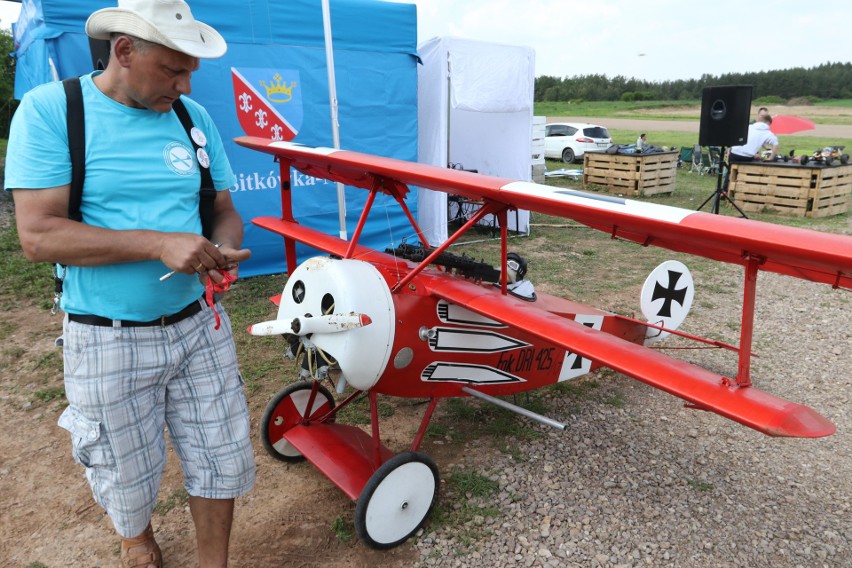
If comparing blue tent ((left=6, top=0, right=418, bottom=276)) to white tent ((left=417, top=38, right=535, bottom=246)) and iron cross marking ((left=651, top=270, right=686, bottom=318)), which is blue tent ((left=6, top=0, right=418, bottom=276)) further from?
iron cross marking ((left=651, top=270, right=686, bottom=318))

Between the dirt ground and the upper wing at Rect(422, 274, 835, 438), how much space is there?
3.73ft

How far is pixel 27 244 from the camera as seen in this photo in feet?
4.91

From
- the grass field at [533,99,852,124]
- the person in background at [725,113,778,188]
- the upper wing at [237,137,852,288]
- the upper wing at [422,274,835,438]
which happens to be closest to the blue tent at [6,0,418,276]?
the upper wing at [237,137,852,288]

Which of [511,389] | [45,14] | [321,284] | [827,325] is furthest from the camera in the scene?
[827,325]

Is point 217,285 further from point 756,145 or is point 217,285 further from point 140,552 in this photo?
point 756,145

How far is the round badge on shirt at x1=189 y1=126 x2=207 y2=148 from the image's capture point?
1793mm

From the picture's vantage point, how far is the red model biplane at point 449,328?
179 cm

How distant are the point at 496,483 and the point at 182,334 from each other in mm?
1888

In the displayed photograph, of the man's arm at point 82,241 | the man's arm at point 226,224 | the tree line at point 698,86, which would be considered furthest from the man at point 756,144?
the tree line at point 698,86

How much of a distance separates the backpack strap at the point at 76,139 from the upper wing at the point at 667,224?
1.39m

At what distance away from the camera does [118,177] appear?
158 cm

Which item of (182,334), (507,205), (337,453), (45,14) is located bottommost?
(337,453)

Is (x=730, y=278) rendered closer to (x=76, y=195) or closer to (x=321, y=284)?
(x=321, y=284)

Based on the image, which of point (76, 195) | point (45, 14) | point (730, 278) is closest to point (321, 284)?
point (76, 195)
